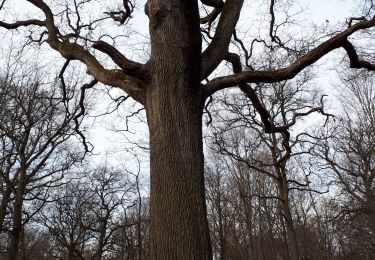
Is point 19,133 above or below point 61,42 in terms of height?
above

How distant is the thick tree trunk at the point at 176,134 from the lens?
11.3 ft

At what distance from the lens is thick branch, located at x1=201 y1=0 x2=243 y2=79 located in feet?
15.2

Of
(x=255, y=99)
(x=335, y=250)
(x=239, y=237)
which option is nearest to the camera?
(x=255, y=99)

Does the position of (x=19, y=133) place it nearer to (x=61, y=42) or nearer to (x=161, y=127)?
(x=61, y=42)

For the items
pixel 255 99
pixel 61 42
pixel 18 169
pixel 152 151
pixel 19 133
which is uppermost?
pixel 19 133

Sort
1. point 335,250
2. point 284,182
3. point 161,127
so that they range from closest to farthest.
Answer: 1. point 161,127
2. point 284,182
3. point 335,250

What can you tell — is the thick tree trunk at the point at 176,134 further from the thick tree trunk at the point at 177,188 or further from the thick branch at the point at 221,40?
the thick branch at the point at 221,40

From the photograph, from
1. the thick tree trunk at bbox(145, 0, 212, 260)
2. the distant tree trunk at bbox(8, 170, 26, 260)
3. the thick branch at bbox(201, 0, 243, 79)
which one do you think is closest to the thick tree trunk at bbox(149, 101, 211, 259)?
the thick tree trunk at bbox(145, 0, 212, 260)

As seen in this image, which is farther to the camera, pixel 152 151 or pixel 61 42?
pixel 61 42

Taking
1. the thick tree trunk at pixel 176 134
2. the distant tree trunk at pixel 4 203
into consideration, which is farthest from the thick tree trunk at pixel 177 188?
the distant tree trunk at pixel 4 203

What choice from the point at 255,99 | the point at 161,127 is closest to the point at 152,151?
the point at 161,127

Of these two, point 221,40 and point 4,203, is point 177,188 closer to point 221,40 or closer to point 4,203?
point 221,40

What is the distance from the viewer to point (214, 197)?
27.3 metres

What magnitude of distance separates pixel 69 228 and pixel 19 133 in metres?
6.74
